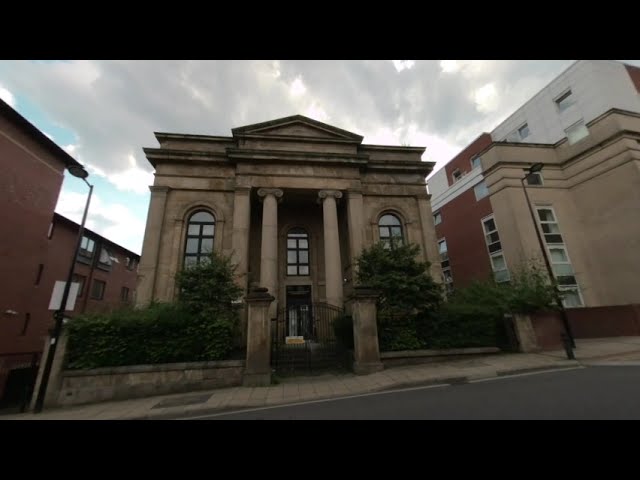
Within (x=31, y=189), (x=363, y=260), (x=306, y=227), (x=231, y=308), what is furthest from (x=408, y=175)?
(x=31, y=189)

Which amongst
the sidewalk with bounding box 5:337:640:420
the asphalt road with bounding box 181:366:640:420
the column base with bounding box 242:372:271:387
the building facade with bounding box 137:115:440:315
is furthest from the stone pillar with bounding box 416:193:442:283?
the column base with bounding box 242:372:271:387

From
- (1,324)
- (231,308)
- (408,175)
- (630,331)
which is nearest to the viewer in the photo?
(231,308)

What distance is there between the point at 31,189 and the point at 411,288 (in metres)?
25.0

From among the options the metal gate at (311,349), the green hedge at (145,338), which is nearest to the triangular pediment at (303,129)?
the metal gate at (311,349)

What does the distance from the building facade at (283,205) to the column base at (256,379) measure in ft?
17.1

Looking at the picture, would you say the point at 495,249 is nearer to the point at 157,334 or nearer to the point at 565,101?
the point at 565,101

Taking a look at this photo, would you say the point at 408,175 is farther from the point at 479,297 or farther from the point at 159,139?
the point at 159,139

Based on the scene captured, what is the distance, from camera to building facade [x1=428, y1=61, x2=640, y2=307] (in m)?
18.0

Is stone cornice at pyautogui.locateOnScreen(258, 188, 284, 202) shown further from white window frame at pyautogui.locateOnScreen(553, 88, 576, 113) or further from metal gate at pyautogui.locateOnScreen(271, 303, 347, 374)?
white window frame at pyautogui.locateOnScreen(553, 88, 576, 113)

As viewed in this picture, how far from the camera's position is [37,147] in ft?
62.7

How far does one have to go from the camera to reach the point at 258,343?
930 cm

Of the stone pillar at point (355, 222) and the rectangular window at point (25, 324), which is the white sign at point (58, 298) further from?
the rectangular window at point (25, 324)

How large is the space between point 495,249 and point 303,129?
59.3 ft

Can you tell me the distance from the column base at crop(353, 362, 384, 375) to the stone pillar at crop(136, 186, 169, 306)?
10.3m
